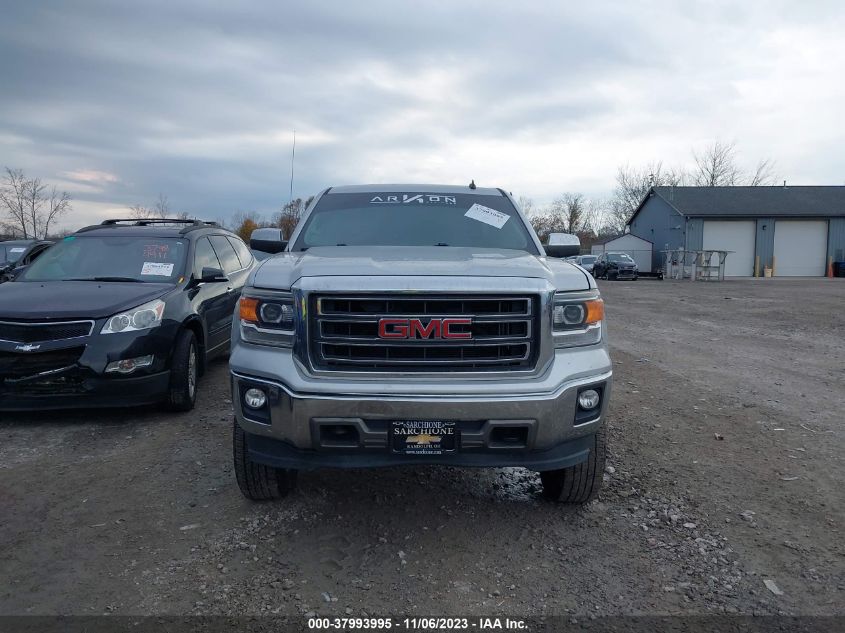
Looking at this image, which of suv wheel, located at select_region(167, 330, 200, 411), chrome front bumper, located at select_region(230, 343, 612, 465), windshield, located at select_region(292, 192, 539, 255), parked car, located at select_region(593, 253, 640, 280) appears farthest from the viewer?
parked car, located at select_region(593, 253, 640, 280)

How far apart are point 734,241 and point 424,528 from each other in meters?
41.0

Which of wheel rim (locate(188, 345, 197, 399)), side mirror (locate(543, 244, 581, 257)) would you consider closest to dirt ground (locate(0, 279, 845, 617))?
wheel rim (locate(188, 345, 197, 399))

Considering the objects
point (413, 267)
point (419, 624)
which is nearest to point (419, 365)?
point (413, 267)

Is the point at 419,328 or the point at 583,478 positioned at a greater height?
the point at 419,328

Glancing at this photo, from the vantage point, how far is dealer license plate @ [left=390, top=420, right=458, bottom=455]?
9.48 feet

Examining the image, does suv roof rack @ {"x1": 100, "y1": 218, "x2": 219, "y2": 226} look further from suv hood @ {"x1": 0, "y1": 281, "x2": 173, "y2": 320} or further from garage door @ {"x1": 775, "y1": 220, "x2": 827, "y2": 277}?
garage door @ {"x1": 775, "y1": 220, "x2": 827, "y2": 277}

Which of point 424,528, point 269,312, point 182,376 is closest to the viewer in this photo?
point 269,312

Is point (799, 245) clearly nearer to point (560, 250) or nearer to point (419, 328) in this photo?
point (560, 250)

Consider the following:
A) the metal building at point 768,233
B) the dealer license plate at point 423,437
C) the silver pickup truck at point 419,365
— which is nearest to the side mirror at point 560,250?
the silver pickup truck at point 419,365

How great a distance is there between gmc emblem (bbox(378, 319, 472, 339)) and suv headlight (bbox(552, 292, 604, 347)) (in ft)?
1.53

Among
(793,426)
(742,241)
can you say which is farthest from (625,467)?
(742,241)

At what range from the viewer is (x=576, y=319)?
3.16 metres

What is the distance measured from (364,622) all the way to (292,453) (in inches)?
33.6

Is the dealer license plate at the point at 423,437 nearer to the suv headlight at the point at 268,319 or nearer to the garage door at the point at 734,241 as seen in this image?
the suv headlight at the point at 268,319
